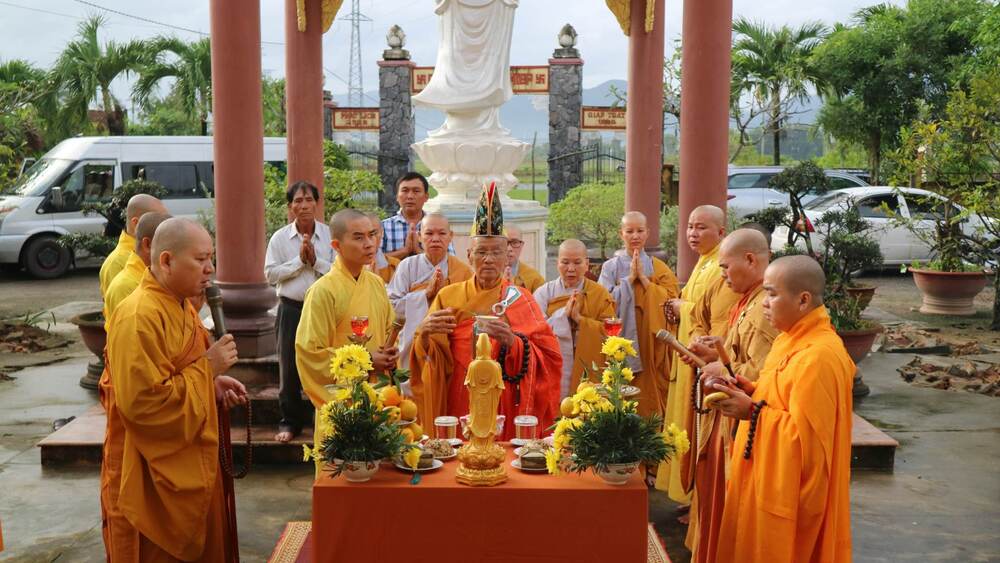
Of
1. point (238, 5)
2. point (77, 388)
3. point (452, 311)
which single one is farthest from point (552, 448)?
point (77, 388)

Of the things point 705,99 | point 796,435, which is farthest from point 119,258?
point 705,99

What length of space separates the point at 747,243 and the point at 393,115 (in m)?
19.6

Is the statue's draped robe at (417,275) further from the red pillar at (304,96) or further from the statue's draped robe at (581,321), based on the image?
the red pillar at (304,96)

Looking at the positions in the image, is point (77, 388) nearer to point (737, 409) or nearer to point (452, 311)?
point (452, 311)

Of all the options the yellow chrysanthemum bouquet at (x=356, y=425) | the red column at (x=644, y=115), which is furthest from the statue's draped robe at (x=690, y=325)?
the red column at (x=644, y=115)

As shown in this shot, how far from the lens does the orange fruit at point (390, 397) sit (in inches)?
166

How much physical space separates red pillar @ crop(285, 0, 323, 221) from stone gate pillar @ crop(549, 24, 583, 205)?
47.8 ft

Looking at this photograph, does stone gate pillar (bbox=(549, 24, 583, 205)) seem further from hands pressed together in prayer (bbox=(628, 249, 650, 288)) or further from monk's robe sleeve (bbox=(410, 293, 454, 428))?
monk's robe sleeve (bbox=(410, 293, 454, 428))

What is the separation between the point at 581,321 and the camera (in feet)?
21.3

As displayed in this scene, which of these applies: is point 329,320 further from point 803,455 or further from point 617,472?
point 803,455

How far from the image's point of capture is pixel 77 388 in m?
9.37

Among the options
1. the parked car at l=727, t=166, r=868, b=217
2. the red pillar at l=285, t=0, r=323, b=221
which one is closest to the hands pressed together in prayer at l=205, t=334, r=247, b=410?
the red pillar at l=285, t=0, r=323, b=221

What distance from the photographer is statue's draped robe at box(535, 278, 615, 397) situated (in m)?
6.42

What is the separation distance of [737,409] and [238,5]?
5.14 m
